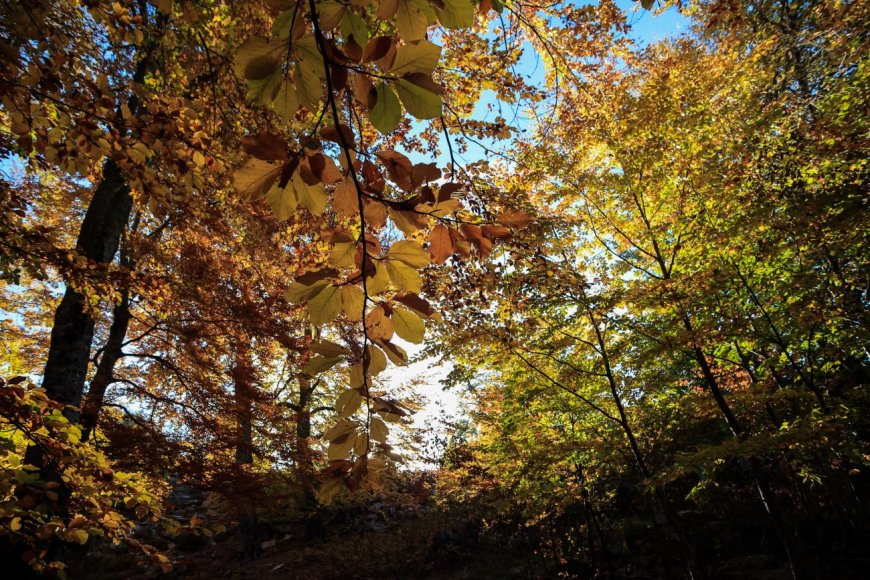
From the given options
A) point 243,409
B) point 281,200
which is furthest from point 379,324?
point 243,409

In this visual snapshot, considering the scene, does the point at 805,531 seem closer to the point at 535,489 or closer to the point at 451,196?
the point at 535,489

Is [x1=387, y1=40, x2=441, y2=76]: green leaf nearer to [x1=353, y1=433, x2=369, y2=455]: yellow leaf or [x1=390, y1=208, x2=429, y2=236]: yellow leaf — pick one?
[x1=390, y1=208, x2=429, y2=236]: yellow leaf

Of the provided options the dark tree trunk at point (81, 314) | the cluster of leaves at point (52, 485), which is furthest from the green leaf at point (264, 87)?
the dark tree trunk at point (81, 314)

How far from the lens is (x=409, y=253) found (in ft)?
2.23

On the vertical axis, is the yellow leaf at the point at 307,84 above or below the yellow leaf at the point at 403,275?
above

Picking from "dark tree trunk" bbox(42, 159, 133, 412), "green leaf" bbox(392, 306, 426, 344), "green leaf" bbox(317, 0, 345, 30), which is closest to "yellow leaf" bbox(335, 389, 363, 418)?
"green leaf" bbox(392, 306, 426, 344)

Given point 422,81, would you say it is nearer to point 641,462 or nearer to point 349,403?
point 349,403

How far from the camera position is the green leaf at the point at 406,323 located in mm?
676

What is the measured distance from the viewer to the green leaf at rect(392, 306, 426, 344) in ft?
2.22

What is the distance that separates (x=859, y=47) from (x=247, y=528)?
56.7 ft

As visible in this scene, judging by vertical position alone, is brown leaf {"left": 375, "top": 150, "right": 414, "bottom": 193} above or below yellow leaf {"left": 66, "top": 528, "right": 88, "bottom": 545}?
above

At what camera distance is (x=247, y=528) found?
43.1 ft

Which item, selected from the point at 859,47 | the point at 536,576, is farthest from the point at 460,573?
the point at 859,47

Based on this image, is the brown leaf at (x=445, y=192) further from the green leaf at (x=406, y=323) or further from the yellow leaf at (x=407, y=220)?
the green leaf at (x=406, y=323)
